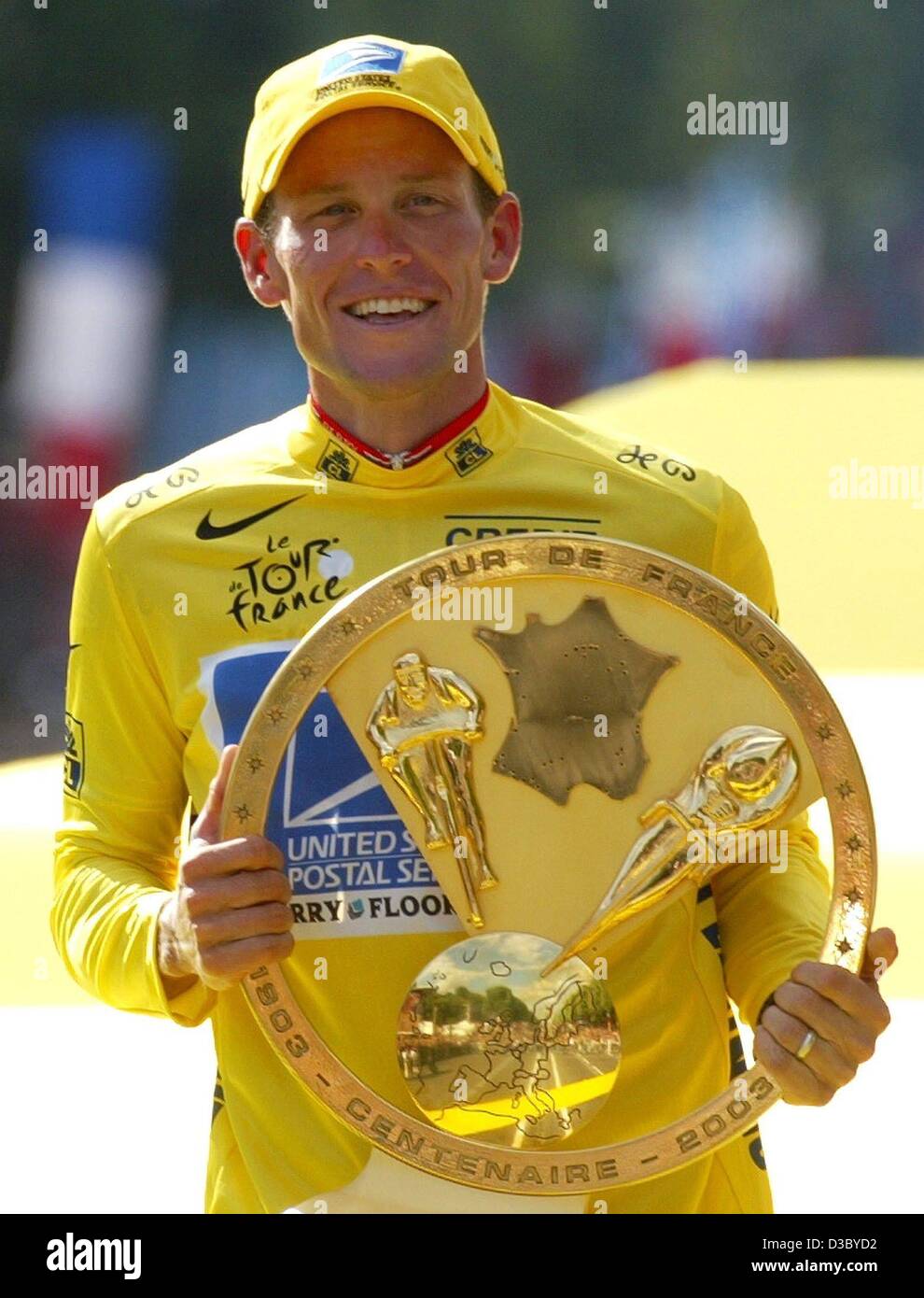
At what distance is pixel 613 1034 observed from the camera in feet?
5.61

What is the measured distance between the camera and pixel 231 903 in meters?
1.62

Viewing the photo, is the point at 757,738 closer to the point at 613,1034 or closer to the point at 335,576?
the point at 613,1034

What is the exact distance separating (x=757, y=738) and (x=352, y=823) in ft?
1.26

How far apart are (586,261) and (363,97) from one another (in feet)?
29.8

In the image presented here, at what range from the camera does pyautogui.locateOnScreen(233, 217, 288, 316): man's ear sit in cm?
193

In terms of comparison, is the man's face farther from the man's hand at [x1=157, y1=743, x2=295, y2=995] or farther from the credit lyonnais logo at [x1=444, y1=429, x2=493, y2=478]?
the man's hand at [x1=157, y1=743, x2=295, y2=995]

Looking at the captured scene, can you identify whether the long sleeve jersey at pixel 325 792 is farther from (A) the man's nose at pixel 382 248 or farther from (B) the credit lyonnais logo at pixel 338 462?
(A) the man's nose at pixel 382 248

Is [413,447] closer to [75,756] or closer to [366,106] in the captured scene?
[366,106]

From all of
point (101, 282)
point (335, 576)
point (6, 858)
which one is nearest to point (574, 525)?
point (335, 576)

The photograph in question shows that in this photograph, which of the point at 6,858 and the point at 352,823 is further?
the point at 6,858

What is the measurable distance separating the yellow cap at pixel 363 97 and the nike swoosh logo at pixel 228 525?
1.00ft
